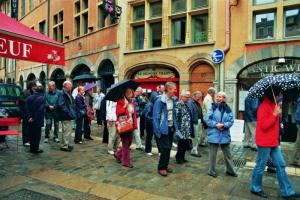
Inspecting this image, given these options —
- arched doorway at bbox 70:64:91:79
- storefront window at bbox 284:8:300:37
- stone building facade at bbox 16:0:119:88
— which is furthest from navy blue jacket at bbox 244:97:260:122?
arched doorway at bbox 70:64:91:79

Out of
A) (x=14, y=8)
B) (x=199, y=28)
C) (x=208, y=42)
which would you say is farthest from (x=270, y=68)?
(x=14, y=8)

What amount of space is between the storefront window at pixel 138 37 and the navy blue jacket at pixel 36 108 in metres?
8.58

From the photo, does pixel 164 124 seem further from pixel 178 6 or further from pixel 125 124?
pixel 178 6

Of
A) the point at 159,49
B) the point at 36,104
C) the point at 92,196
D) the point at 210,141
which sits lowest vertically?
the point at 92,196

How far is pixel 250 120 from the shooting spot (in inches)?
339

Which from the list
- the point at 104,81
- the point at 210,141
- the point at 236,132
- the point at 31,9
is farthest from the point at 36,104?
the point at 31,9

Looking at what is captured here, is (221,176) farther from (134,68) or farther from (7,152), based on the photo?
(134,68)

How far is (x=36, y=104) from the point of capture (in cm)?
768

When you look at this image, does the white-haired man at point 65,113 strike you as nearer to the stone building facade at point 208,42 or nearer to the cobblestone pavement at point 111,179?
the cobblestone pavement at point 111,179

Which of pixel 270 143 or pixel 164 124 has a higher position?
pixel 164 124

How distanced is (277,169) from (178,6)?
1077 cm

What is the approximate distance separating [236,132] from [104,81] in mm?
9338

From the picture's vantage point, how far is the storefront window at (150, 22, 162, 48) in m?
14.8

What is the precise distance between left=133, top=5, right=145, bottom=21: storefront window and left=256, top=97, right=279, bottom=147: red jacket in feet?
37.7
